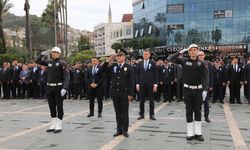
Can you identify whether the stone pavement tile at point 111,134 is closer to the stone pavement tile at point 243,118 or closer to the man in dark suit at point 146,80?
the stone pavement tile at point 243,118

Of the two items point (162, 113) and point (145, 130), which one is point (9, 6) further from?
point (145, 130)

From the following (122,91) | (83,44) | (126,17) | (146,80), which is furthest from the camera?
(126,17)

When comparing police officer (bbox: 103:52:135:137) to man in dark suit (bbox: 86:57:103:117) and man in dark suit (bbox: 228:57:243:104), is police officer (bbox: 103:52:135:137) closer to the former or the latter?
man in dark suit (bbox: 86:57:103:117)

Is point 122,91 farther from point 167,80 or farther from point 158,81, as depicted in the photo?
point 167,80

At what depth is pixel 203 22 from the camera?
268ft

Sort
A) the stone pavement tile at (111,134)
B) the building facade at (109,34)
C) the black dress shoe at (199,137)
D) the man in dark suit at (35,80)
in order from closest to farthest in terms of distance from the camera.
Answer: the stone pavement tile at (111,134), the black dress shoe at (199,137), the man in dark suit at (35,80), the building facade at (109,34)

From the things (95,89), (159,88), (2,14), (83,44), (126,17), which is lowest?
(159,88)

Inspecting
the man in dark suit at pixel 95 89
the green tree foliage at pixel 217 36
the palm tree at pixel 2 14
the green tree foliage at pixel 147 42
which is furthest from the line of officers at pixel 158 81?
the green tree foliage at pixel 217 36

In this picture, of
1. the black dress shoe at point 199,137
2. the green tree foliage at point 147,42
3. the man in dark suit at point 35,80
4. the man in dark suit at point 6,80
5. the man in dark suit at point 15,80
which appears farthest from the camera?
the green tree foliage at point 147,42

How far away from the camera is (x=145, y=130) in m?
10.6

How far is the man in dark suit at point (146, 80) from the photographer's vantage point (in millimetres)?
12680

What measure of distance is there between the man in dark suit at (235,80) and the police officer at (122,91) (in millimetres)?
9260

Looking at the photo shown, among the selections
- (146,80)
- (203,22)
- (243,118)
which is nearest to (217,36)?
(203,22)

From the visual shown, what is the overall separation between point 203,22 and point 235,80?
64.8m
